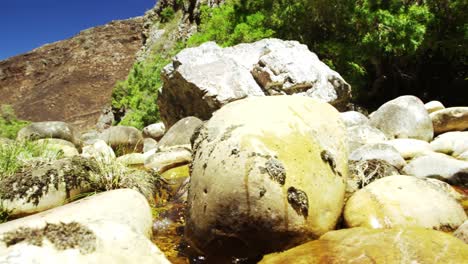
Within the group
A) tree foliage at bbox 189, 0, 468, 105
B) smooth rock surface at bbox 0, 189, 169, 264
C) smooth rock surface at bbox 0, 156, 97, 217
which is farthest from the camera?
tree foliage at bbox 189, 0, 468, 105

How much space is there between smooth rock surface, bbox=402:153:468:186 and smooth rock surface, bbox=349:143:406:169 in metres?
0.30

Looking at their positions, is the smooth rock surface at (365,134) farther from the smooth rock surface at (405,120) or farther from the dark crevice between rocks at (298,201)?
the dark crevice between rocks at (298,201)

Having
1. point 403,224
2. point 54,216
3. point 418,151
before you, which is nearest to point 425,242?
point 403,224

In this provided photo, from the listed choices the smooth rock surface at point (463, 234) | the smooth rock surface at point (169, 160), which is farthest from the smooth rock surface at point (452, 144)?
the smooth rock surface at point (169, 160)

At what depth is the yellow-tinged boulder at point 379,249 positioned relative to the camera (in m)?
2.93

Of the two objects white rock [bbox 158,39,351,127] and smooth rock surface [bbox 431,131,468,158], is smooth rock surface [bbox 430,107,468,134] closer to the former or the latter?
smooth rock surface [bbox 431,131,468,158]

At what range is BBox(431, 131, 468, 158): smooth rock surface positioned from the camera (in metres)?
7.30

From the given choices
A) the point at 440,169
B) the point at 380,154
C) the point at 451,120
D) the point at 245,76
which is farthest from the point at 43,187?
the point at 451,120

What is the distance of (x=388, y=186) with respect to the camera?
4.12 meters

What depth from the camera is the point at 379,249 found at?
10.1ft

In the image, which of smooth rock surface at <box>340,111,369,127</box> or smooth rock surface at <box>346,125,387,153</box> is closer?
smooth rock surface at <box>346,125,387,153</box>

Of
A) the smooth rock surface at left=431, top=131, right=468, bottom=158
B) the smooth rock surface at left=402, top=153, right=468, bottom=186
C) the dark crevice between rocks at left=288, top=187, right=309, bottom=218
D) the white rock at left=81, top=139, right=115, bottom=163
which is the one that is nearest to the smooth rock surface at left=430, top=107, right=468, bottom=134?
the smooth rock surface at left=431, top=131, right=468, bottom=158

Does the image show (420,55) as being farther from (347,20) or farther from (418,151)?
(418,151)

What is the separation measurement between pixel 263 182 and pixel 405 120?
21.7ft
